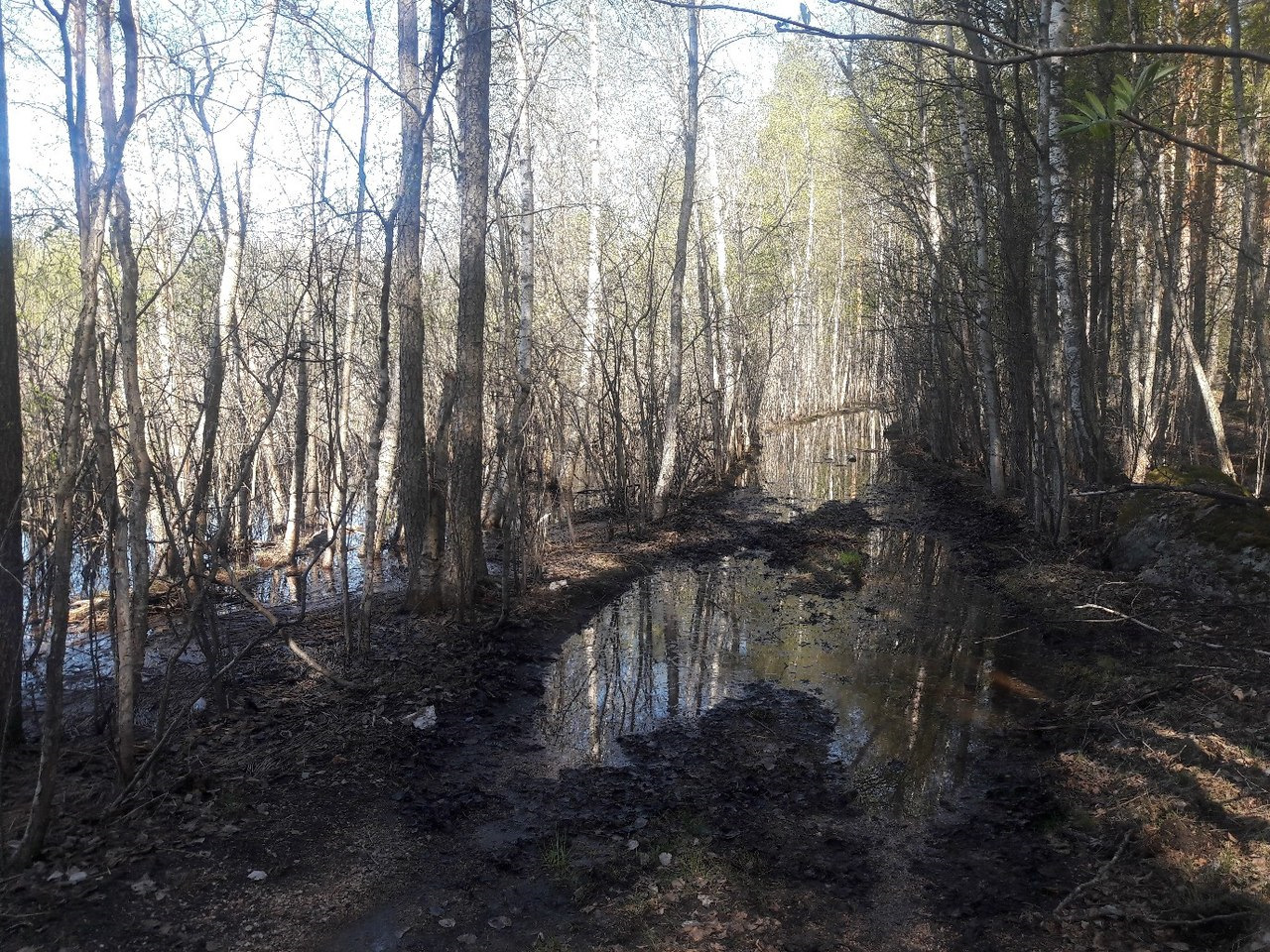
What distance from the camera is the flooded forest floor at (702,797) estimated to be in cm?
362

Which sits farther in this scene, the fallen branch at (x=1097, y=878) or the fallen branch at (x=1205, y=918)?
the fallen branch at (x=1097, y=878)

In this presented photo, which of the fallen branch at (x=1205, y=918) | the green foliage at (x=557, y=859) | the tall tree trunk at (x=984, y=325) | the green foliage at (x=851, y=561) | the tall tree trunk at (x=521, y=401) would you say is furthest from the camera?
the tall tree trunk at (x=984, y=325)

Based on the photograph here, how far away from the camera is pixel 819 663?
294 inches

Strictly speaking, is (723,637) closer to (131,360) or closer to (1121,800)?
(1121,800)

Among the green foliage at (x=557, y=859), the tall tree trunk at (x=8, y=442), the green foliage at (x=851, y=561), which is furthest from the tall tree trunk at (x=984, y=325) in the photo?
the tall tree trunk at (x=8, y=442)

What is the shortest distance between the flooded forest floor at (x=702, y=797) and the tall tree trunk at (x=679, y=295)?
5.17m

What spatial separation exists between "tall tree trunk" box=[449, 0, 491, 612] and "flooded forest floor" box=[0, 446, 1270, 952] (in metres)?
0.83

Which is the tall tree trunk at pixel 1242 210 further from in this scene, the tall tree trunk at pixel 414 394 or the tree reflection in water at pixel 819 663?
the tall tree trunk at pixel 414 394

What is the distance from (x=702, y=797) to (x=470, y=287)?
15.9 ft

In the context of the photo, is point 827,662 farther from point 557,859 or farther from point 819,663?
point 557,859

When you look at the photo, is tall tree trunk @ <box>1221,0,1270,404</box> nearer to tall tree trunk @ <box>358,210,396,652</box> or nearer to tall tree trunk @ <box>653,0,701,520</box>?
tall tree trunk @ <box>358,210,396,652</box>

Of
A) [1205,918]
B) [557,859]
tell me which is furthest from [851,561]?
[1205,918]

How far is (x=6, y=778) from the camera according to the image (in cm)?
446

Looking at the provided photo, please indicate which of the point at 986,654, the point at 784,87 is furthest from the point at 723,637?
the point at 784,87
